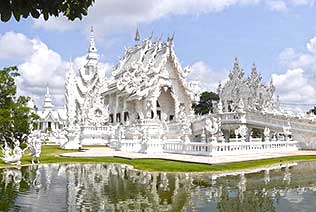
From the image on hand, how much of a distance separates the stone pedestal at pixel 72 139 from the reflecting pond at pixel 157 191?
16460mm

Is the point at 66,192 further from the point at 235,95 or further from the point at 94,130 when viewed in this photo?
the point at 235,95

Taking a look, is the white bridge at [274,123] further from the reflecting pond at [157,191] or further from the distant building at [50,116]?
the distant building at [50,116]

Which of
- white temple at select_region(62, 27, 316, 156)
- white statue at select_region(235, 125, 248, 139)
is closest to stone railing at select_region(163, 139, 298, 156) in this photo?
white temple at select_region(62, 27, 316, 156)

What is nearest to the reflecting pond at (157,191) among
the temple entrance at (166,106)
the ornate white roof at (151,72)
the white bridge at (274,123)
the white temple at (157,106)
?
the white temple at (157,106)

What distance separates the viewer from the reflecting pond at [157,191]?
8844 mm

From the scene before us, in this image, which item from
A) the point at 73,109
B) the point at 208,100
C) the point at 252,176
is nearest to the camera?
the point at 252,176

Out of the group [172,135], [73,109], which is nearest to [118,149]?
[172,135]

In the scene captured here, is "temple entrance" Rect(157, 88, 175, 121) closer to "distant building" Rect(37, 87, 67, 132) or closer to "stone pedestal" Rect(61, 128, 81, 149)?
"stone pedestal" Rect(61, 128, 81, 149)

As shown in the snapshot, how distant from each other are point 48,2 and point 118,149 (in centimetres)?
2580

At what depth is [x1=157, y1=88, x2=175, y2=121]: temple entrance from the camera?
4397 centimetres

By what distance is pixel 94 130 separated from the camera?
3816 cm

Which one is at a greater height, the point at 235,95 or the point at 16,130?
the point at 235,95

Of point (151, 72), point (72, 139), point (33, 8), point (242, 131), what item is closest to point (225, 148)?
point (242, 131)

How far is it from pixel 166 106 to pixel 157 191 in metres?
33.8
